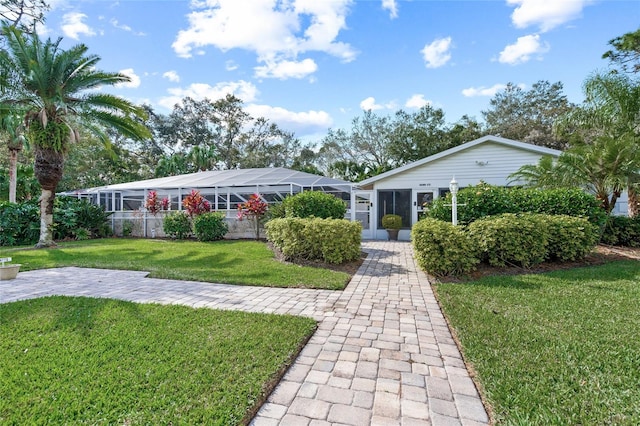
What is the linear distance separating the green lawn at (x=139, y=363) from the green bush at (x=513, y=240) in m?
4.80

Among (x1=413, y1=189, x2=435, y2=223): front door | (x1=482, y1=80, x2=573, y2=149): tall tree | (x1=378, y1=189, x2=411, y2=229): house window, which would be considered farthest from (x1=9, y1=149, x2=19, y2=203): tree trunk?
(x1=482, y1=80, x2=573, y2=149): tall tree

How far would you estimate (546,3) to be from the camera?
299 inches

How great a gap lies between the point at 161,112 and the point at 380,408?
36.4 metres

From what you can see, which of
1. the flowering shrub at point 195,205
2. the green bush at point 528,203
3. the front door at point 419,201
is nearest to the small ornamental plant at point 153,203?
the flowering shrub at point 195,205

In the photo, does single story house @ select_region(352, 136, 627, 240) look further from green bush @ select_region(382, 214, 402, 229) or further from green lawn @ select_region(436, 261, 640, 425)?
green lawn @ select_region(436, 261, 640, 425)

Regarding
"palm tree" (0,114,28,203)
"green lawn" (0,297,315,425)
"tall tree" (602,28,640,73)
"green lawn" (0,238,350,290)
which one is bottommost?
"green lawn" (0,297,315,425)

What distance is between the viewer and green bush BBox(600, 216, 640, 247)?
29.7 ft

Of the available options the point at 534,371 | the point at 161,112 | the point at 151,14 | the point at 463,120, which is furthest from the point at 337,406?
the point at 161,112

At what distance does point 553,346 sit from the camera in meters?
3.14

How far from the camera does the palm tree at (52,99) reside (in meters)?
10.1

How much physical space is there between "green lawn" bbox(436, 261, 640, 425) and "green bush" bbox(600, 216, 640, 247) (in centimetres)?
473

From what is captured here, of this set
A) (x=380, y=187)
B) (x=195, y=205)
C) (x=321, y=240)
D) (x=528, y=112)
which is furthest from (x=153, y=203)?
(x=528, y=112)

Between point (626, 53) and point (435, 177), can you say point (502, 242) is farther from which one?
point (626, 53)

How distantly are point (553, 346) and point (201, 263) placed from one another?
7.53 m
